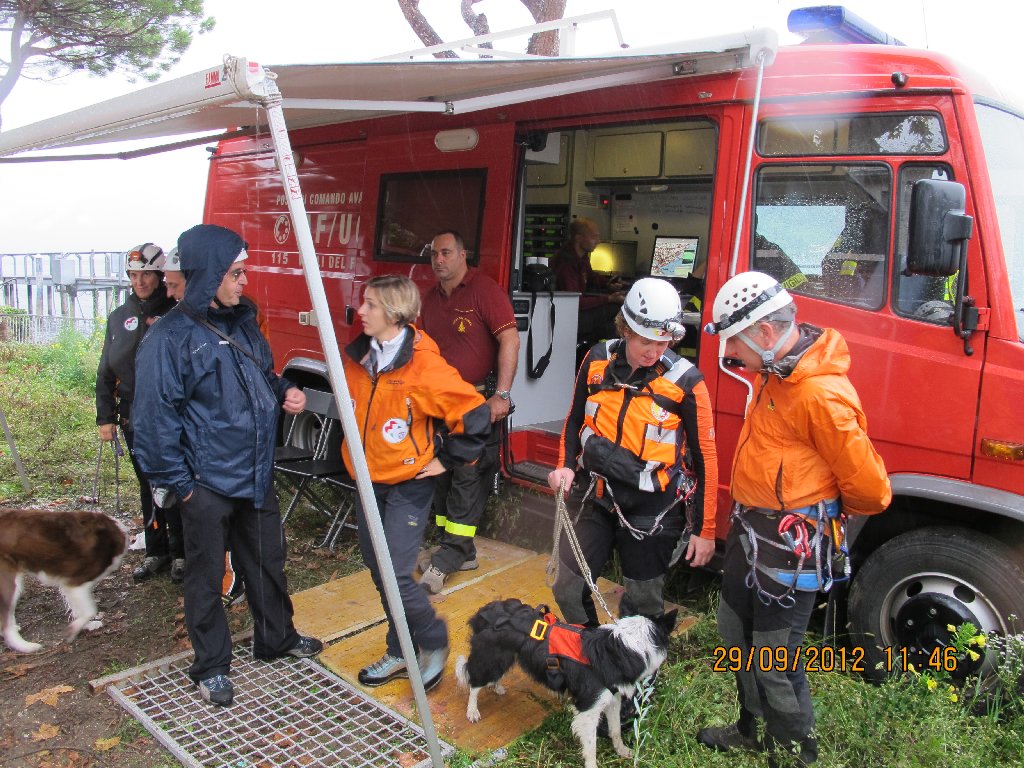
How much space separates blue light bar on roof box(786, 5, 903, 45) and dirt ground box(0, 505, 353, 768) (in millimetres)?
3855

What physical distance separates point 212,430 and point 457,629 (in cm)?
158

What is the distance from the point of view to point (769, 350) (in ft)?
8.21

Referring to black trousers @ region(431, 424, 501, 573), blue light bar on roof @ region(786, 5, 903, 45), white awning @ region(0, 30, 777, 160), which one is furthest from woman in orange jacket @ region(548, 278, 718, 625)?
blue light bar on roof @ region(786, 5, 903, 45)

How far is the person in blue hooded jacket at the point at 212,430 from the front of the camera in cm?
308

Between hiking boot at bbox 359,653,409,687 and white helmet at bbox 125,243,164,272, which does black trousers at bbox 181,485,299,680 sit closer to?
hiking boot at bbox 359,653,409,687

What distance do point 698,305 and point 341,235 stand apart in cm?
259

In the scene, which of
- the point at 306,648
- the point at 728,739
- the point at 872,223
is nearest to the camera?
the point at 728,739

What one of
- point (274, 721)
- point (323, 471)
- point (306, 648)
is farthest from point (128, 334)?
point (274, 721)

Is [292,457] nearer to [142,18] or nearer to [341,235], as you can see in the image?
[341,235]

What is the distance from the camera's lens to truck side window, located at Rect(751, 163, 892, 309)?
11.1ft

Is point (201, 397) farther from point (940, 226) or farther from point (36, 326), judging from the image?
point (36, 326)

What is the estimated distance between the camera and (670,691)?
Result: 10.9 ft

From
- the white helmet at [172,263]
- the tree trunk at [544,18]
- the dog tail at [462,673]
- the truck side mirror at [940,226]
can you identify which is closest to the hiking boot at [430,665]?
the dog tail at [462,673]

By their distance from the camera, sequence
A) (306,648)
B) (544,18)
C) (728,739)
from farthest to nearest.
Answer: (544,18), (306,648), (728,739)
